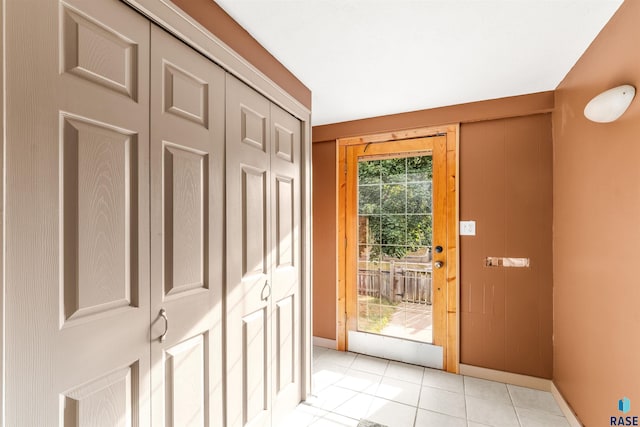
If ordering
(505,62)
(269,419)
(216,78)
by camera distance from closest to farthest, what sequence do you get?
(216,78) → (269,419) → (505,62)

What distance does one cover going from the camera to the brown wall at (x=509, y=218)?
8.09 feet

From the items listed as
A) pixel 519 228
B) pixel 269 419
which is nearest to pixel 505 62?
pixel 519 228

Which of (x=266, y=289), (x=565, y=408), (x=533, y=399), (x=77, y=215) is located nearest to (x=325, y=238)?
(x=266, y=289)

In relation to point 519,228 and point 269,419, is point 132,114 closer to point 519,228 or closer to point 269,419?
point 269,419

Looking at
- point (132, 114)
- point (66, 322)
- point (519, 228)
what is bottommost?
point (66, 322)

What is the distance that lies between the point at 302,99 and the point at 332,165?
42.9 inches

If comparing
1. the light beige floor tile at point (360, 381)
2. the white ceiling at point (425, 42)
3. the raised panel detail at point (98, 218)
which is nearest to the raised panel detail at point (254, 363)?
the raised panel detail at point (98, 218)

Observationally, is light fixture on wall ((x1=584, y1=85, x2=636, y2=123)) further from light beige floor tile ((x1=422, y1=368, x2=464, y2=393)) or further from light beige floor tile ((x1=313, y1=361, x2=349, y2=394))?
light beige floor tile ((x1=313, y1=361, x2=349, y2=394))

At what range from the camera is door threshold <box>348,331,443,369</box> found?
2.82 m

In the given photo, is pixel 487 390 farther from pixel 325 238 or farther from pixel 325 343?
pixel 325 238

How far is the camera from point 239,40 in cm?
160

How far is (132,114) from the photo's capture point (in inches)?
41.9

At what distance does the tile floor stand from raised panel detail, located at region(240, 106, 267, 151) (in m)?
1.83

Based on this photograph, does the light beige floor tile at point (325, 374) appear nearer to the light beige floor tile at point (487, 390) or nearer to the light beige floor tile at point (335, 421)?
the light beige floor tile at point (335, 421)
